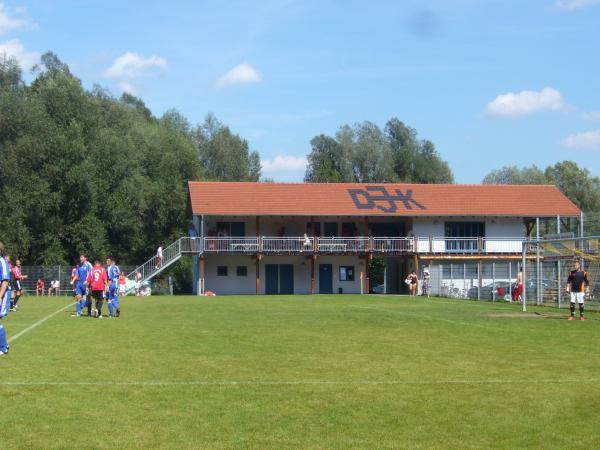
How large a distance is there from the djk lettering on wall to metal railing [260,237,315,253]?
4.55m

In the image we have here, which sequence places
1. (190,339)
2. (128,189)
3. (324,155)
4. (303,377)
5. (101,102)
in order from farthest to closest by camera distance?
1. (324,155)
2. (101,102)
3. (128,189)
4. (190,339)
5. (303,377)

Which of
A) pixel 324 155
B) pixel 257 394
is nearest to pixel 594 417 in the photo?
pixel 257 394

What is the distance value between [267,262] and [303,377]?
4519 centimetres

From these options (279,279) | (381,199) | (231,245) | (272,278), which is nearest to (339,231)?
(381,199)

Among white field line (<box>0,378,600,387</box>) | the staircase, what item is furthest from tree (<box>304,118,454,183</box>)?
white field line (<box>0,378,600,387</box>)

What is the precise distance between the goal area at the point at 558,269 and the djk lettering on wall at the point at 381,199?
60.7ft

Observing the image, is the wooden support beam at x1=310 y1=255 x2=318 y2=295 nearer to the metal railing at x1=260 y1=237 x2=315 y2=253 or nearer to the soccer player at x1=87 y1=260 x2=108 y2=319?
the metal railing at x1=260 y1=237 x2=315 y2=253

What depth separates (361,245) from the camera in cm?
5534

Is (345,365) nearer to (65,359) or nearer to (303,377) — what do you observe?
(303,377)

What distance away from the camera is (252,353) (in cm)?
1484

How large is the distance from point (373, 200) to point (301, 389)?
4698cm

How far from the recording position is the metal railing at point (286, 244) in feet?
178

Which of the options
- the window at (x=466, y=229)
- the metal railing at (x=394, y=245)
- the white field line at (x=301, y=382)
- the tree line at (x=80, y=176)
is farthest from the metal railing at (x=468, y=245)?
the white field line at (x=301, y=382)

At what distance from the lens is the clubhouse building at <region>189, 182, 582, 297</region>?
180ft
